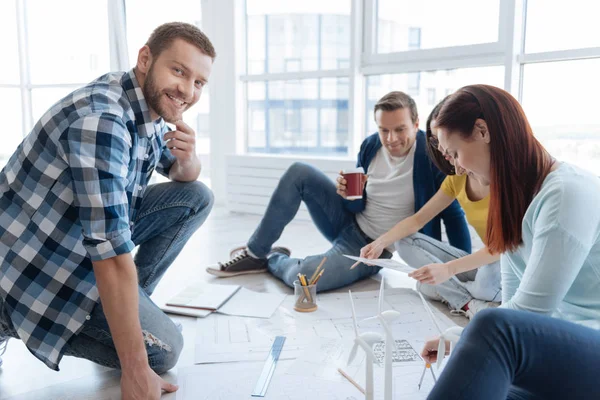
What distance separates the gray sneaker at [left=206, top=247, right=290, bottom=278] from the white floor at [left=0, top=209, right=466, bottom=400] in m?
0.04

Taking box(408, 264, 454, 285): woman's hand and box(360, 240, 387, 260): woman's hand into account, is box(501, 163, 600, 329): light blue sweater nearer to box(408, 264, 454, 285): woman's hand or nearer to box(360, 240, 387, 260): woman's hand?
box(408, 264, 454, 285): woman's hand

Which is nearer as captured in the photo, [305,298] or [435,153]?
[435,153]

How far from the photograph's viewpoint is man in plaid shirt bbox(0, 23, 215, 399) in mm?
1165

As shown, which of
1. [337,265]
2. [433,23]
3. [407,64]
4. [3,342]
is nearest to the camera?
[3,342]

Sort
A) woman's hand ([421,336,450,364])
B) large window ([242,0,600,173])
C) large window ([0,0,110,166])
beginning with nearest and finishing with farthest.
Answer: woman's hand ([421,336,450,364]), large window ([242,0,600,173]), large window ([0,0,110,166])

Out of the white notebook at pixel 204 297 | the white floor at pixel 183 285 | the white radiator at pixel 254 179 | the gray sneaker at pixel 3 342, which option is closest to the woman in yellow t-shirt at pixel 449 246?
the white floor at pixel 183 285

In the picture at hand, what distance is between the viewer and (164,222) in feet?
5.90

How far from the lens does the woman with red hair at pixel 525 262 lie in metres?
0.82

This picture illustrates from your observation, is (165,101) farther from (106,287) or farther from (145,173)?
(106,287)

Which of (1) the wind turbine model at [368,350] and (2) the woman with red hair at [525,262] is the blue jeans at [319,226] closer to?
(2) the woman with red hair at [525,262]

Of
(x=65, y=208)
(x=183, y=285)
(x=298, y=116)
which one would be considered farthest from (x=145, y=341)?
(x=298, y=116)

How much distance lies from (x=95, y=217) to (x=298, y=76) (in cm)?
300

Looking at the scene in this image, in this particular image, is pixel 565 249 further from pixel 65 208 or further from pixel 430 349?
pixel 65 208

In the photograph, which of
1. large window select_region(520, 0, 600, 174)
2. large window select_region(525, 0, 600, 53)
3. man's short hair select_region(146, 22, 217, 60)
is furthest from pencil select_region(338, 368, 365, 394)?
large window select_region(525, 0, 600, 53)
